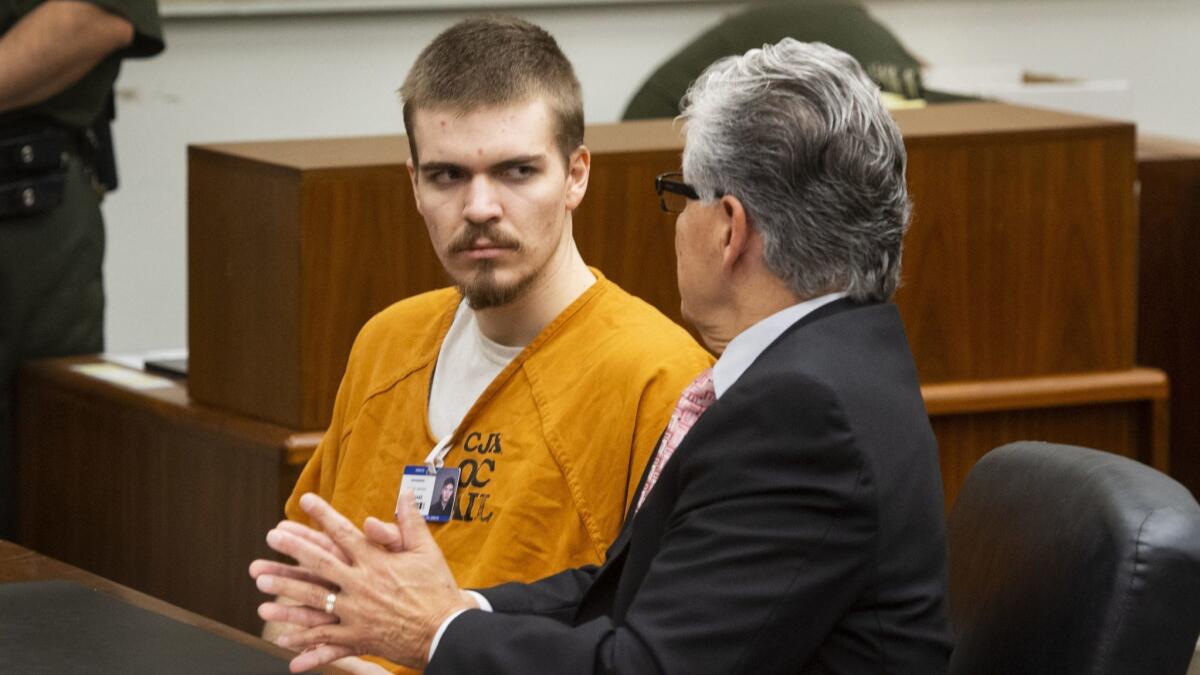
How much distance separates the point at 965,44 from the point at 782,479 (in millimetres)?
4779

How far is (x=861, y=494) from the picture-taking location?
1544 millimetres

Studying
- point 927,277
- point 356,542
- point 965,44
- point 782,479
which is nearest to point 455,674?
point 356,542

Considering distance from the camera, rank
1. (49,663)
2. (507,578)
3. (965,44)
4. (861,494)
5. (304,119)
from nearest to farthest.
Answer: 1. (861,494)
2. (49,663)
3. (507,578)
4. (304,119)
5. (965,44)

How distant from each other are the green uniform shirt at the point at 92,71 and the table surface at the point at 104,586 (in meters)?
1.39

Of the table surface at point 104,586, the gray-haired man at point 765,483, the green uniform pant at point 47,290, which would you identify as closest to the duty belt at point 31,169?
the green uniform pant at point 47,290

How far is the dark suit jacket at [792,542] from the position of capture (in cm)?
154

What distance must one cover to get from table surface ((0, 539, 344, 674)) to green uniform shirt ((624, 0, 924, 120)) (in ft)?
9.64

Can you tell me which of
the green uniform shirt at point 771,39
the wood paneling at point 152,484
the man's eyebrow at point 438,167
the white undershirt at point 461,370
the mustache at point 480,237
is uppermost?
the green uniform shirt at point 771,39

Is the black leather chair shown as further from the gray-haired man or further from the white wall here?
the white wall

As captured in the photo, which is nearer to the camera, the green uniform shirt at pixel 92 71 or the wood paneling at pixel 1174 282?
the green uniform shirt at pixel 92 71

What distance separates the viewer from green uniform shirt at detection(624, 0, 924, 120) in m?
4.98

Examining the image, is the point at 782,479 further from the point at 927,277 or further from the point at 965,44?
the point at 965,44

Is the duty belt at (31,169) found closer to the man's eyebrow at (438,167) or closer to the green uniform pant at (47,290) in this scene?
the green uniform pant at (47,290)

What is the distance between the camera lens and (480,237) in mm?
2141
